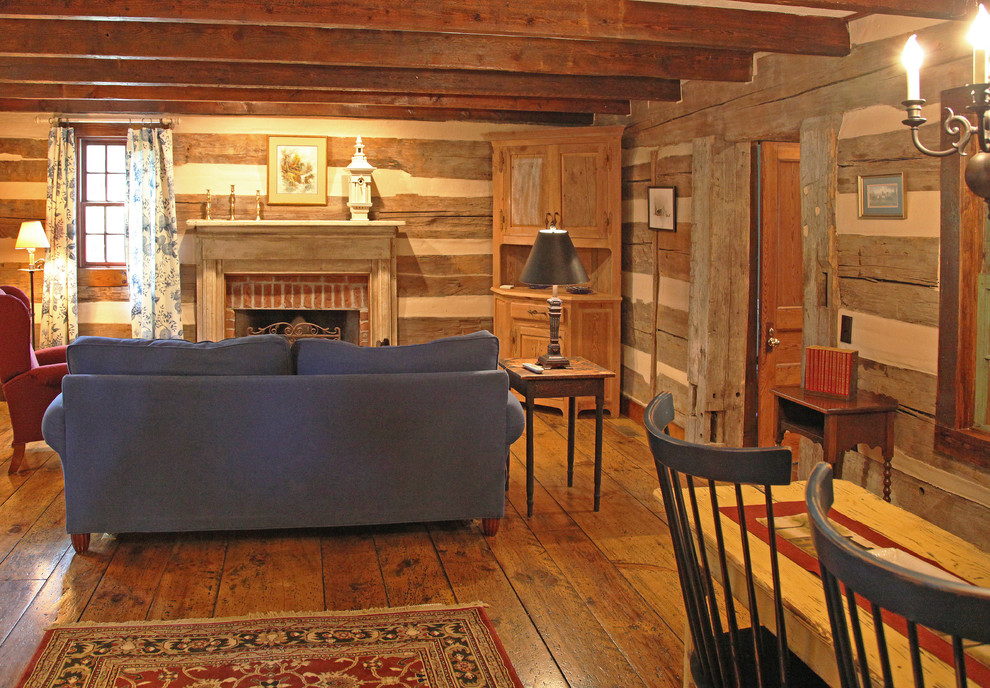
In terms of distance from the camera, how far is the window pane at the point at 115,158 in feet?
26.3

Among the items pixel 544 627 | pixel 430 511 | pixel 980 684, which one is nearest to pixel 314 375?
pixel 430 511

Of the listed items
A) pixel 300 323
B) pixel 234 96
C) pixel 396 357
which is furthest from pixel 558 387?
pixel 300 323

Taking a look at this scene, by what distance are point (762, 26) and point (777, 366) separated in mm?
2365

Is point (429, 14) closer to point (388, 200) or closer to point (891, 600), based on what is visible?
point (891, 600)

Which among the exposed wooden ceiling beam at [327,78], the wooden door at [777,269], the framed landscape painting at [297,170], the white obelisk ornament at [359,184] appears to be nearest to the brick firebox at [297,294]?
the white obelisk ornament at [359,184]

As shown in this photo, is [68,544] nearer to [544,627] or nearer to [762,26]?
[544,627]

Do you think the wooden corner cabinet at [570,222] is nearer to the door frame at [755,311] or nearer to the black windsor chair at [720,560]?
the door frame at [755,311]

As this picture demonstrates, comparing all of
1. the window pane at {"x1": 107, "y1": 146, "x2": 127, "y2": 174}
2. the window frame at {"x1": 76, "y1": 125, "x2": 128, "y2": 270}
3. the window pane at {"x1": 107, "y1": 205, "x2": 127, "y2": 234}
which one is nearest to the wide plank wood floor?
the window frame at {"x1": 76, "y1": 125, "x2": 128, "y2": 270}

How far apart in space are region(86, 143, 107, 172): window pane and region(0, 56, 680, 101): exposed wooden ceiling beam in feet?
8.28

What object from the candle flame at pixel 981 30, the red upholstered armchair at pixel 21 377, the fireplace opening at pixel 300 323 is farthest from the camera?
the fireplace opening at pixel 300 323

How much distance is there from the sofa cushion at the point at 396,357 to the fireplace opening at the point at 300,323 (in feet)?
13.2

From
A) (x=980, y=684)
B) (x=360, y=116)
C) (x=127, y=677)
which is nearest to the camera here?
(x=980, y=684)

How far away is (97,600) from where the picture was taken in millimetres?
3631

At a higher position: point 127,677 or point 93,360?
point 93,360
